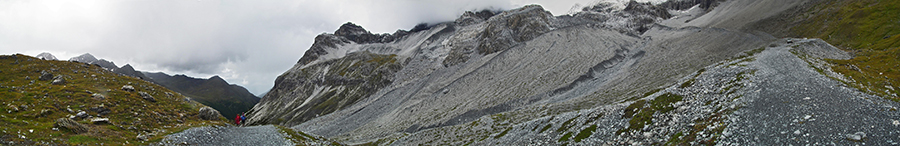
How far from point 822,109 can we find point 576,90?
46.3 meters

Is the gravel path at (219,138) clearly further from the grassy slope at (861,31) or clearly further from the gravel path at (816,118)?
the grassy slope at (861,31)

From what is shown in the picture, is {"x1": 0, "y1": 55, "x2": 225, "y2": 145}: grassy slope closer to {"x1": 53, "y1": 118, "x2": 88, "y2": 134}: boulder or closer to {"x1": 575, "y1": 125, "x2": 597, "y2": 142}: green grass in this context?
{"x1": 53, "y1": 118, "x2": 88, "y2": 134}: boulder

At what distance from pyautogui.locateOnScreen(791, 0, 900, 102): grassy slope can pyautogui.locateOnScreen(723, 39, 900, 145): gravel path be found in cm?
1604

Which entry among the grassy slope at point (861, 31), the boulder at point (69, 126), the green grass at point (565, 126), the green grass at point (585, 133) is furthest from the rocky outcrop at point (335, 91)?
the grassy slope at point (861, 31)

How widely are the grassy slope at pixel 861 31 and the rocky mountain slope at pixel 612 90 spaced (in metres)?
3.52

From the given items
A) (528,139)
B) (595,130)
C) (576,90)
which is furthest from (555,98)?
(595,130)

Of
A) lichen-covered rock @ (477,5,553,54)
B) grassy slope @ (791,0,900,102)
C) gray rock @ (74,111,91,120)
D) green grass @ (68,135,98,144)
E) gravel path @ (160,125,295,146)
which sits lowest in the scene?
grassy slope @ (791,0,900,102)

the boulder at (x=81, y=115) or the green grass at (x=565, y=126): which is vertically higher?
the boulder at (x=81, y=115)

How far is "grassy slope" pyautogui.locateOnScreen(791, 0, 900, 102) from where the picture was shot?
134 feet

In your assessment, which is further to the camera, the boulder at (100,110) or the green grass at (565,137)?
the boulder at (100,110)

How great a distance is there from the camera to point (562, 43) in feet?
400

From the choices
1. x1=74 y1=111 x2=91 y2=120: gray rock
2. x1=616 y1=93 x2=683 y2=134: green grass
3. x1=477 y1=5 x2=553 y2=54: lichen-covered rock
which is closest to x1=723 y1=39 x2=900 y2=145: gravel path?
x1=616 y1=93 x2=683 y2=134: green grass

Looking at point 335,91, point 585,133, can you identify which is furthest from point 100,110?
point 335,91

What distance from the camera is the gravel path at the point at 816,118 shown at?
15227 millimetres
